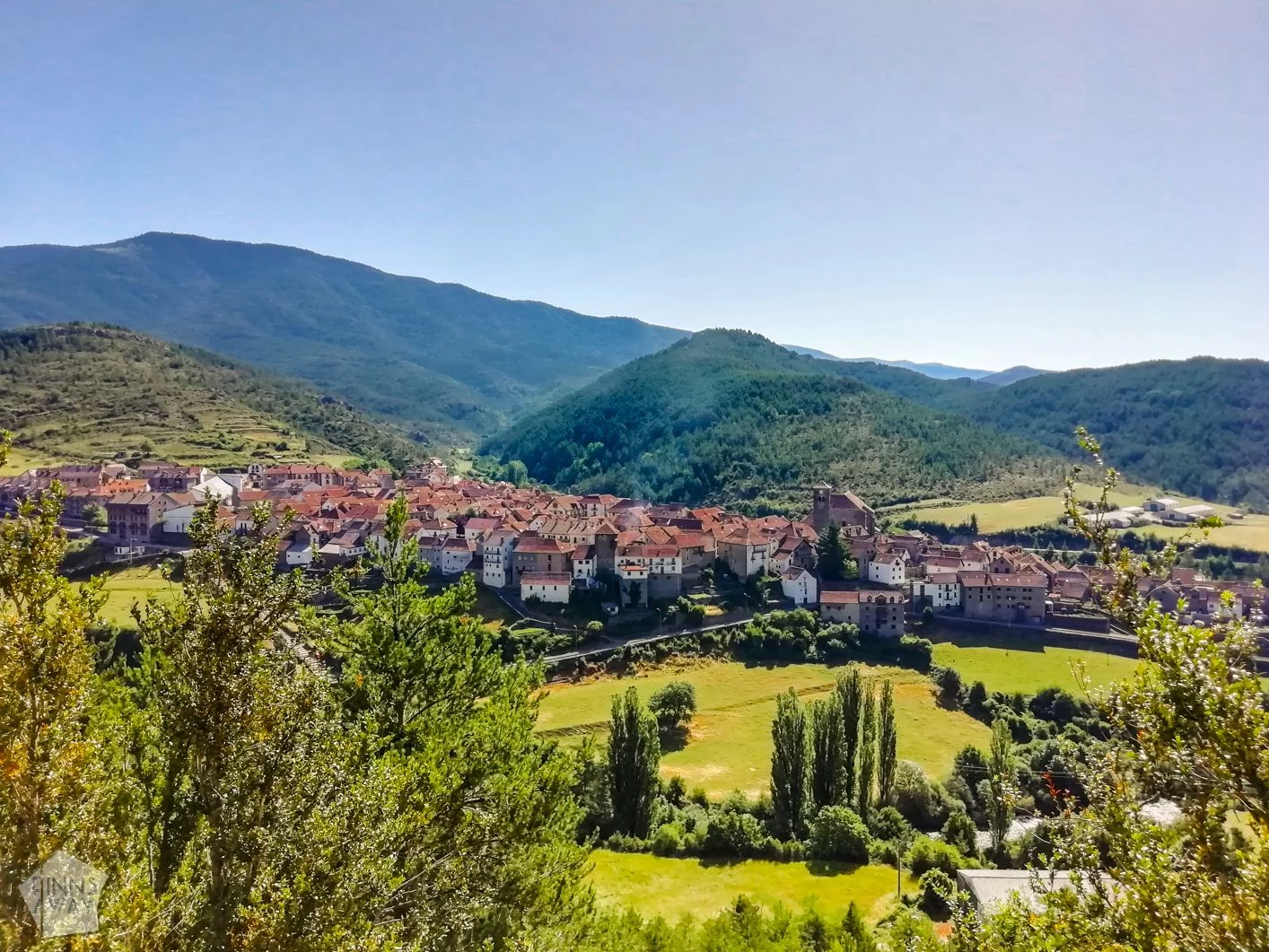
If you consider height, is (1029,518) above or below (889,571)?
above

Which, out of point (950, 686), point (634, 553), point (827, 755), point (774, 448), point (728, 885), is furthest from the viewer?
point (774, 448)

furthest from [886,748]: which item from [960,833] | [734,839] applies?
[734,839]

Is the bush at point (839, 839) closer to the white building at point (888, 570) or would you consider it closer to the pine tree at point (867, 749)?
the pine tree at point (867, 749)

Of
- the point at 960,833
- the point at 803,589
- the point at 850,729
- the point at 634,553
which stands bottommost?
the point at 960,833

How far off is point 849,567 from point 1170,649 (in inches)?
3022

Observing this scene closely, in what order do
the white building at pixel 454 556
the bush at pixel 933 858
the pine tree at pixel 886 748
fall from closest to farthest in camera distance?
the bush at pixel 933 858 → the pine tree at pixel 886 748 → the white building at pixel 454 556

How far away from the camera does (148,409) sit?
136250 mm

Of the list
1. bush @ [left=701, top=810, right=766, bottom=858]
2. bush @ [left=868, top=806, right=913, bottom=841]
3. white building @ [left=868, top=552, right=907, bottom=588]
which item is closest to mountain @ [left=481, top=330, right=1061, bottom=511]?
white building @ [left=868, top=552, right=907, bottom=588]

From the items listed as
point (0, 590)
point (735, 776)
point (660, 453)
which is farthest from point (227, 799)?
point (660, 453)

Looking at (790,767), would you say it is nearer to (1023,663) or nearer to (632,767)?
(632,767)

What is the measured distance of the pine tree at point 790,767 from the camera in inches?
1511

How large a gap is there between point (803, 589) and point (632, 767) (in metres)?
42.4

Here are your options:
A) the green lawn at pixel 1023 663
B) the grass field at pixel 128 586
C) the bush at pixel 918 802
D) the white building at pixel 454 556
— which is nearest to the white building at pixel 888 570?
the green lawn at pixel 1023 663

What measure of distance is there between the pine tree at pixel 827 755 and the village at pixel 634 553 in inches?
1267
